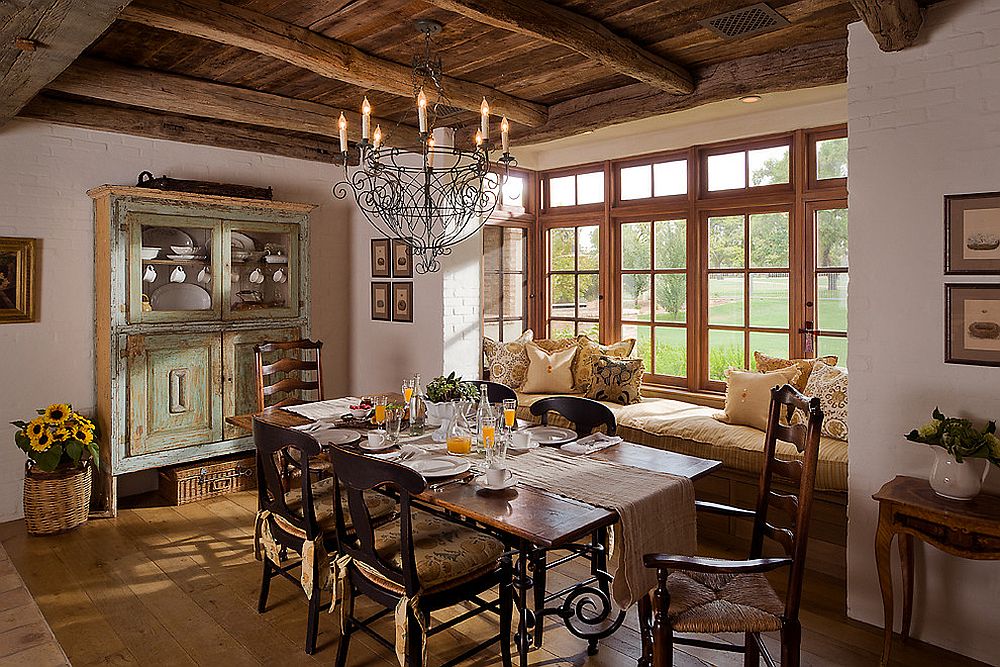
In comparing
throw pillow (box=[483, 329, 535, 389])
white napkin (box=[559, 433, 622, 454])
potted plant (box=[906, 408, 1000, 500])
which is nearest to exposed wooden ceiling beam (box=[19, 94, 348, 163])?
throw pillow (box=[483, 329, 535, 389])

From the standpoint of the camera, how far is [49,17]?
2.28 metres

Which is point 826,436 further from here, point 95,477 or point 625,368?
point 95,477

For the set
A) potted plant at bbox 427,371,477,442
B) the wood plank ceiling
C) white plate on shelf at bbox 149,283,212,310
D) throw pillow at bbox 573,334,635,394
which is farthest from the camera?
throw pillow at bbox 573,334,635,394

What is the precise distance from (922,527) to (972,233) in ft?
3.79

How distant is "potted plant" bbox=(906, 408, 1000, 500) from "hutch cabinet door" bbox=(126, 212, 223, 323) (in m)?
4.14

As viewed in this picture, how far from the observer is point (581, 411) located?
11.1 ft

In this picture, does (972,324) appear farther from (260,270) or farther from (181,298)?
(181,298)

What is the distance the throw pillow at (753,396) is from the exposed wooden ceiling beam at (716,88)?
1.62m

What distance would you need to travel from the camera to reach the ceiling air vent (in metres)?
2.89

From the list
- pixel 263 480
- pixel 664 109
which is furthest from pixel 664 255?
pixel 263 480

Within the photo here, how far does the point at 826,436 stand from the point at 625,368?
1.49 m

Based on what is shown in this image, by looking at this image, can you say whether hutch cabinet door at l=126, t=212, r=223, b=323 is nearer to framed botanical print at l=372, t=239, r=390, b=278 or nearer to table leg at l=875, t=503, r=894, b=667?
framed botanical print at l=372, t=239, r=390, b=278

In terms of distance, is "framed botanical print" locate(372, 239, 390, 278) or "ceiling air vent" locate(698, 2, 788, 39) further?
"framed botanical print" locate(372, 239, 390, 278)

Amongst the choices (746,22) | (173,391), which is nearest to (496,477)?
(746,22)
